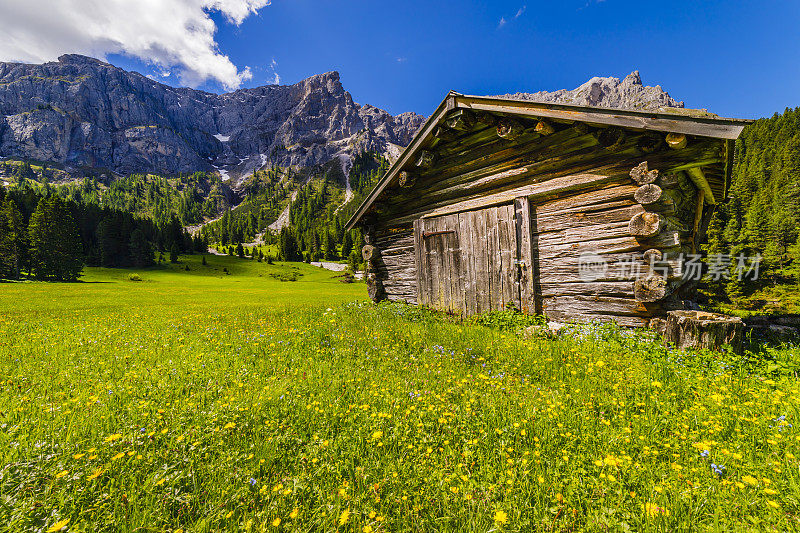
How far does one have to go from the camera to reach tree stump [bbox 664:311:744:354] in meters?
5.11

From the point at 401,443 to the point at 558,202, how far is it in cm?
677

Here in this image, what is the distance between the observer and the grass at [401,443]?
2.30 m

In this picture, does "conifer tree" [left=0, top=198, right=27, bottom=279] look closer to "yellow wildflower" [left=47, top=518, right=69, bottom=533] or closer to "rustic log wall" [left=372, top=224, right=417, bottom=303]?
"rustic log wall" [left=372, top=224, right=417, bottom=303]

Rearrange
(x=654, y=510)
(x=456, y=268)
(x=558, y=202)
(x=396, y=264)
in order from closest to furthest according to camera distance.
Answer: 1. (x=654, y=510)
2. (x=558, y=202)
3. (x=456, y=268)
4. (x=396, y=264)

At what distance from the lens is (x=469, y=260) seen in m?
9.34

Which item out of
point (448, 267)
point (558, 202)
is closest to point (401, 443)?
point (558, 202)

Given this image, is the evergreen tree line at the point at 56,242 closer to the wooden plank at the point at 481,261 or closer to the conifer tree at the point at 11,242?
the conifer tree at the point at 11,242

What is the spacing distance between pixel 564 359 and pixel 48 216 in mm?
80110

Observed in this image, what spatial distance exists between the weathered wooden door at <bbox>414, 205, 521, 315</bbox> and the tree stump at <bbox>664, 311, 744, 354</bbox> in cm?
325

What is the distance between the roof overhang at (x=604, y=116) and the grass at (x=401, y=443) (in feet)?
12.5

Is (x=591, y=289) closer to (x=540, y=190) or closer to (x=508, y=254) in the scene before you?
(x=508, y=254)

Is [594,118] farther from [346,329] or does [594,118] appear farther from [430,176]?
[346,329]

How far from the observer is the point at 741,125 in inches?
194

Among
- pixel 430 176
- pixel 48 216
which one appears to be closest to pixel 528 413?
pixel 430 176
